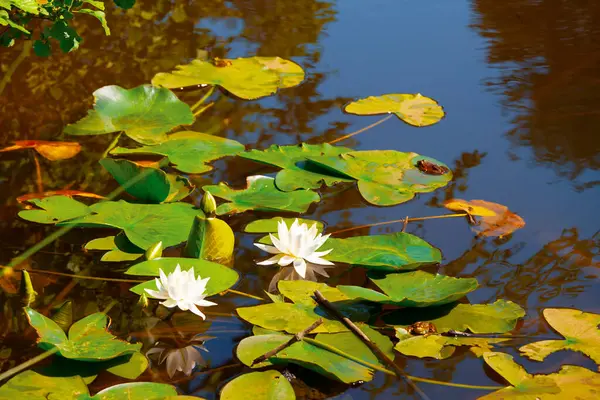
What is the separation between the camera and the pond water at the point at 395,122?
138 centimetres

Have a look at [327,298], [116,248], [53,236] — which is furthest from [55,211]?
[327,298]

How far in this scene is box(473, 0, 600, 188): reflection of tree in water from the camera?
198 centimetres

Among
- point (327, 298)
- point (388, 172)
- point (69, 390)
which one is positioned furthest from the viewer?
point (388, 172)

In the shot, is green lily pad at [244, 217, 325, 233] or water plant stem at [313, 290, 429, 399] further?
green lily pad at [244, 217, 325, 233]

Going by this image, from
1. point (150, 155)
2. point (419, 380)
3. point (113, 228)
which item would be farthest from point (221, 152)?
point (419, 380)

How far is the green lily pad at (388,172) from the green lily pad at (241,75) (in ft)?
1.73

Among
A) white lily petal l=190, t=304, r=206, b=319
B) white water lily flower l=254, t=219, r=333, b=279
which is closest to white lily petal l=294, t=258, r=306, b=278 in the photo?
white water lily flower l=254, t=219, r=333, b=279

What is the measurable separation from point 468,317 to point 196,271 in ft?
1.65

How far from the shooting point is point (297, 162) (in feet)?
5.93

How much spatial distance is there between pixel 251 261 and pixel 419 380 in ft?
1.52

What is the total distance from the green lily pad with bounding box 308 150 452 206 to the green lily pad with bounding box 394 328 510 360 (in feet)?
1.65

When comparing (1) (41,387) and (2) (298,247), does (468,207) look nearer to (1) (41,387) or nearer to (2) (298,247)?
(2) (298,247)

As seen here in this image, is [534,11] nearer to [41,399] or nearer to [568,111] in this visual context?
[568,111]

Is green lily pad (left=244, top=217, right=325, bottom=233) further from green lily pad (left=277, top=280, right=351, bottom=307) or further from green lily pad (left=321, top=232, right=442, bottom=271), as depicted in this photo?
green lily pad (left=277, top=280, right=351, bottom=307)
